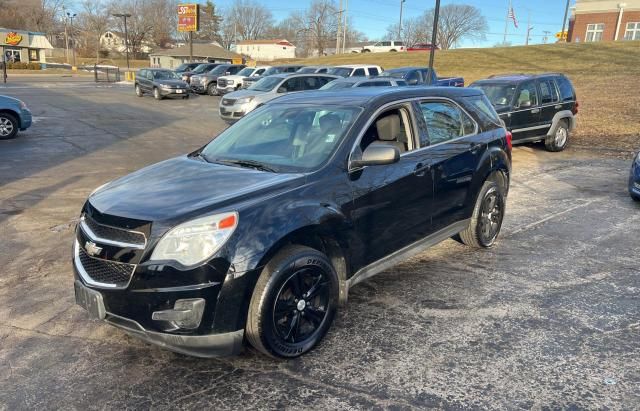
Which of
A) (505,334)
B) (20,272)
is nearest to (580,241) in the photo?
(505,334)

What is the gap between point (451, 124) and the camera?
4883mm

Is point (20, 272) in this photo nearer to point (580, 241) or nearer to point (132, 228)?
point (132, 228)

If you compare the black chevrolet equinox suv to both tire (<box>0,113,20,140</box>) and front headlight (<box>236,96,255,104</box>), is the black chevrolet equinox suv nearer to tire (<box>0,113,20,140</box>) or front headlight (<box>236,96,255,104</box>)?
tire (<box>0,113,20,140</box>)

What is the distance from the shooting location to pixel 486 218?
550cm

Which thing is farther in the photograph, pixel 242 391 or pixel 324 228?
pixel 324 228

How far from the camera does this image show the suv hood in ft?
9.96

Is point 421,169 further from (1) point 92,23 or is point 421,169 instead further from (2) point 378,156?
(1) point 92,23

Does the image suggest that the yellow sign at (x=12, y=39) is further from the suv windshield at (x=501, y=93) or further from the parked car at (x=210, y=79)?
the suv windshield at (x=501, y=93)

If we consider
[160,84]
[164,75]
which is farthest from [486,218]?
[164,75]

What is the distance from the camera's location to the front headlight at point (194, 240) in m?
2.88

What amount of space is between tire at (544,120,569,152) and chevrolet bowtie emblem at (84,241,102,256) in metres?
11.9

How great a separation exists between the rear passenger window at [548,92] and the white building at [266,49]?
103 meters

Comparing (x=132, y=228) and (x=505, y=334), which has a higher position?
(x=132, y=228)

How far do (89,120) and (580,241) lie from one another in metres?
16.0
